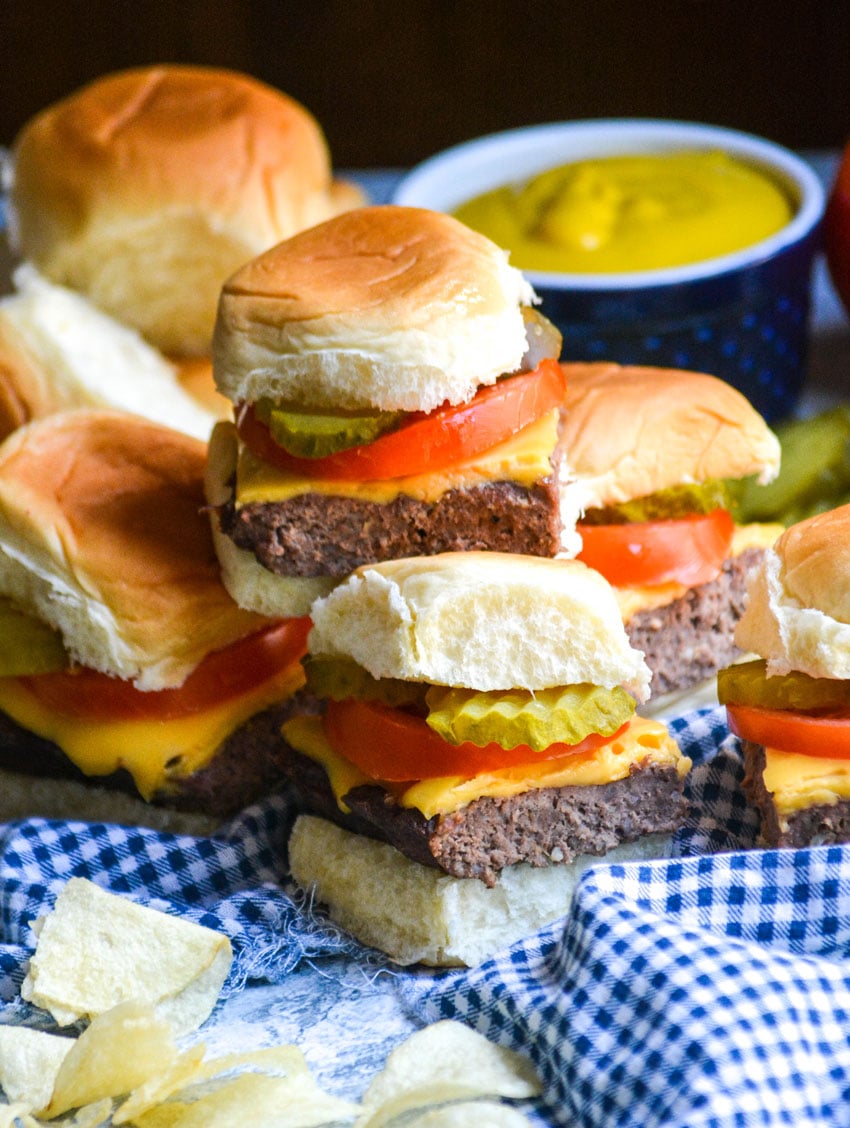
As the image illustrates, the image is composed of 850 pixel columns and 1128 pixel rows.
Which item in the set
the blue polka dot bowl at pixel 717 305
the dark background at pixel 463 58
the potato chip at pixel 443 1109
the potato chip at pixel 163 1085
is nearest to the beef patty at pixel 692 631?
the blue polka dot bowl at pixel 717 305

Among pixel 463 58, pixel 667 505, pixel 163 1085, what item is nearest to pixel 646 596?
pixel 667 505

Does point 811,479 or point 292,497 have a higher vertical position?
point 292,497

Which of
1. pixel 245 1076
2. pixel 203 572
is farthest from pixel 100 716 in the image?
pixel 245 1076

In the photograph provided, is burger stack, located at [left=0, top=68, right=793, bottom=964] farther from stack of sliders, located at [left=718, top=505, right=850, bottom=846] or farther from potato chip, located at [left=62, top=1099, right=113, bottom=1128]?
potato chip, located at [left=62, top=1099, right=113, bottom=1128]

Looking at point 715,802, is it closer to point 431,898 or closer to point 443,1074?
point 431,898

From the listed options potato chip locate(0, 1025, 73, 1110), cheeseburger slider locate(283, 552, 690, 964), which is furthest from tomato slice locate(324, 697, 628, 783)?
potato chip locate(0, 1025, 73, 1110)

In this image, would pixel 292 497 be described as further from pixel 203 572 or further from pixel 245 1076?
pixel 245 1076
